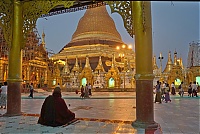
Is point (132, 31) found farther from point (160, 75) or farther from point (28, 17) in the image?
point (160, 75)

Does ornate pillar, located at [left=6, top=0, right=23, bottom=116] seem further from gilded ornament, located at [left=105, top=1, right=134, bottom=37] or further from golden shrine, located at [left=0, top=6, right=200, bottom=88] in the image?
golden shrine, located at [left=0, top=6, right=200, bottom=88]

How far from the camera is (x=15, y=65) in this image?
711cm

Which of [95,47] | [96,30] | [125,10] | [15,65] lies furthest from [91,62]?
[125,10]

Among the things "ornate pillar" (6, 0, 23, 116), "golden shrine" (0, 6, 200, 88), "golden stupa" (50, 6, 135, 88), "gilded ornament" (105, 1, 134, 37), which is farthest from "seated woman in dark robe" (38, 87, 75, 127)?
"golden stupa" (50, 6, 135, 88)

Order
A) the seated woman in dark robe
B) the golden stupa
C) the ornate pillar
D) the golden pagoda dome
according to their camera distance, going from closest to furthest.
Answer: the seated woman in dark robe, the ornate pillar, the golden stupa, the golden pagoda dome

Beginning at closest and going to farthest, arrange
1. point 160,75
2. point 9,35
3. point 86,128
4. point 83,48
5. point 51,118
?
point 86,128, point 51,118, point 9,35, point 160,75, point 83,48

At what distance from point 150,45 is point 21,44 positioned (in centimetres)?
428

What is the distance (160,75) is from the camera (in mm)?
27703

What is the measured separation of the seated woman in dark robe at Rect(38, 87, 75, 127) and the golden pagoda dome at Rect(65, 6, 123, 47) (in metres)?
31.6

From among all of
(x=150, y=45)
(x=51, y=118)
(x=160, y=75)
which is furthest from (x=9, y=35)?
(x=160, y=75)

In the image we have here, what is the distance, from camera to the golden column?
5195 millimetres

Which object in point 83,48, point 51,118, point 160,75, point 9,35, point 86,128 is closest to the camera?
point 86,128

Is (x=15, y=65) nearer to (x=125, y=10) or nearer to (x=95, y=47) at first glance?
(x=125, y=10)

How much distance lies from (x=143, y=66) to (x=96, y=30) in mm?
33652
